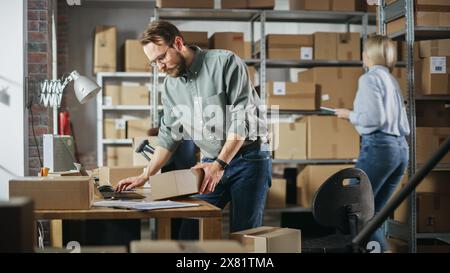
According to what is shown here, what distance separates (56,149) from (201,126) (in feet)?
2.46

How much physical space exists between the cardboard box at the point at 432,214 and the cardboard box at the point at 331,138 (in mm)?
1340

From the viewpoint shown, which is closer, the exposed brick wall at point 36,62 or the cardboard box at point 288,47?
the exposed brick wall at point 36,62

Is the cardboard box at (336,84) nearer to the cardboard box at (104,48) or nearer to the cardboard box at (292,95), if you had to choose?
the cardboard box at (292,95)

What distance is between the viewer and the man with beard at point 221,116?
92.4 inches

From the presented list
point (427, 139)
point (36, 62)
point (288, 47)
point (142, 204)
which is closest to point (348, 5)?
point (288, 47)

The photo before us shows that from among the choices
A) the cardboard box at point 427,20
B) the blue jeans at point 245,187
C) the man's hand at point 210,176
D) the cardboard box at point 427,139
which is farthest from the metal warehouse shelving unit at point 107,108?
the man's hand at point 210,176

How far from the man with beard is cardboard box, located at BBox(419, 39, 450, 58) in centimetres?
182

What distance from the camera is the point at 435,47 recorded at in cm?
385

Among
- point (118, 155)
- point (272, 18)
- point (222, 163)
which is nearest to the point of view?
point (222, 163)

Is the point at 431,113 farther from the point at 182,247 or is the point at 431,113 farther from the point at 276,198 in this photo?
the point at 182,247

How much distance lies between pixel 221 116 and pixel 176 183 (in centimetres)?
41

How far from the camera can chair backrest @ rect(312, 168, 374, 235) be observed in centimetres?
212

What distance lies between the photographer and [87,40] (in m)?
7.21
